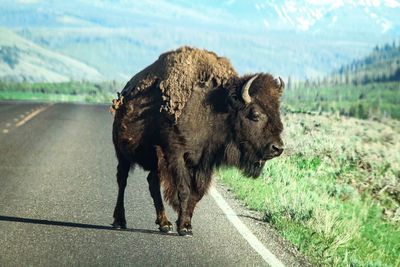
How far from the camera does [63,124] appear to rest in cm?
2714

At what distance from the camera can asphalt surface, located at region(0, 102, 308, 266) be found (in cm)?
814

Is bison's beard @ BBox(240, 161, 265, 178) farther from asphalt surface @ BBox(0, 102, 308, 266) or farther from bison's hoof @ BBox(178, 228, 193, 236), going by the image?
bison's hoof @ BBox(178, 228, 193, 236)

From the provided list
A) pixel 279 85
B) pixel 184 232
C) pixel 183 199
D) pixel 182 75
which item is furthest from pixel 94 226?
pixel 279 85

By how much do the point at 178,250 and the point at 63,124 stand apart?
19113mm

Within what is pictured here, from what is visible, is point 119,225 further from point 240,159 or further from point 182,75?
point 182,75

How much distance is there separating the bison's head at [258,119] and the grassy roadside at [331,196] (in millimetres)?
981

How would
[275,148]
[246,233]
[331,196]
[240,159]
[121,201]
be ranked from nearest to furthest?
[275,148], [240,159], [246,233], [121,201], [331,196]

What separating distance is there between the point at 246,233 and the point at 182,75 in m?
1.85

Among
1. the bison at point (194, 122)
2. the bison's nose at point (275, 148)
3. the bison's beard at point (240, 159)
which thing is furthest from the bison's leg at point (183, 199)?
the bison's nose at point (275, 148)

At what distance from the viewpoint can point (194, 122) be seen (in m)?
9.10

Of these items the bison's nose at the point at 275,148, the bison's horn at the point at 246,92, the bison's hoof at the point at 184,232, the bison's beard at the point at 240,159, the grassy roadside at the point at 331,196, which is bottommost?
the grassy roadside at the point at 331,196

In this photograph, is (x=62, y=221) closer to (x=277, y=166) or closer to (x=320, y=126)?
(x=277, y=166)

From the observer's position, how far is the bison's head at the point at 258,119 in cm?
889

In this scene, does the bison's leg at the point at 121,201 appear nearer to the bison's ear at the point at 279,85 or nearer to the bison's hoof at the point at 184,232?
the bison's hoof at the point at 184,232
